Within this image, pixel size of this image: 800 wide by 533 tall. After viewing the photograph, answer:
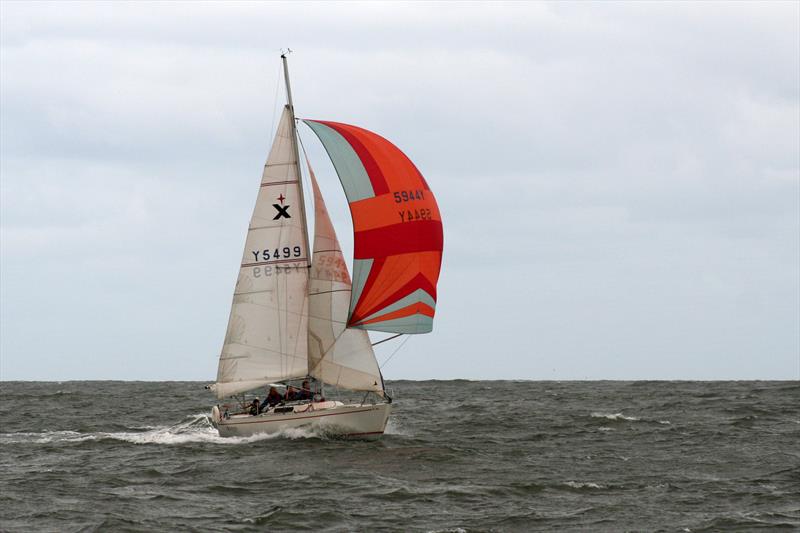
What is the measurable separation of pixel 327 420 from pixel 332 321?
321cm

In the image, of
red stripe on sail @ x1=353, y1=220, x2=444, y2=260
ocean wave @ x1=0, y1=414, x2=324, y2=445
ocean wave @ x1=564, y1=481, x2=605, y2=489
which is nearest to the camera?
ocean wave @ x1=564, y1=481, x2=605, y2=489

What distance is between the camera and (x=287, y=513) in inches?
903

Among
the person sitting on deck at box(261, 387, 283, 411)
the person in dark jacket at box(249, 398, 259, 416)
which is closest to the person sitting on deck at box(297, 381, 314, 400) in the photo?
the person sitting on deck at box(261, 387, 283, 411)

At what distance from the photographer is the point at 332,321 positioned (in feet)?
113

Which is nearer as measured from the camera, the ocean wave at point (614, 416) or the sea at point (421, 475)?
the sea at point (421, 475)

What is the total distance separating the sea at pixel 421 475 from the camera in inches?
890

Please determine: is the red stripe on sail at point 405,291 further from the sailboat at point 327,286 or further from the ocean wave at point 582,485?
the ocean wave at point 582,485

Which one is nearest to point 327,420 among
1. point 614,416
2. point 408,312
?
point 408,312

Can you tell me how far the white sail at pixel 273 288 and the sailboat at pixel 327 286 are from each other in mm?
30

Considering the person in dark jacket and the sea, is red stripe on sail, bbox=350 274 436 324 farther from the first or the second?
the person in dark jacket

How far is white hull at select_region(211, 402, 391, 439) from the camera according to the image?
33.0 m

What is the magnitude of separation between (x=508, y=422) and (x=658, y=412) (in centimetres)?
852

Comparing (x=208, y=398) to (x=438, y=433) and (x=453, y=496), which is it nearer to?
(x=438, y=433)

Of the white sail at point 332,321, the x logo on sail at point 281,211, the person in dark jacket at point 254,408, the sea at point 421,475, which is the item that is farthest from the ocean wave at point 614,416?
the x logo on sail at point 281,211
